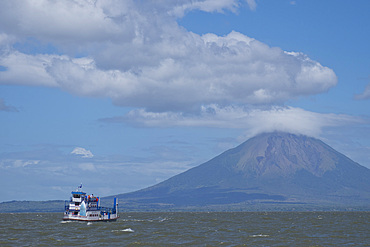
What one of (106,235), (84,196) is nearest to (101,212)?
(84,196)

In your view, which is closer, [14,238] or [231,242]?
[231,242]

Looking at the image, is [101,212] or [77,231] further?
[101,212]

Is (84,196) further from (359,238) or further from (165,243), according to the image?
(359,238)

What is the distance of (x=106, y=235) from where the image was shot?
418ft

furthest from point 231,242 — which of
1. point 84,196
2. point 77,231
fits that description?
point 84,196

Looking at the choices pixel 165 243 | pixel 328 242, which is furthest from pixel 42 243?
pixel 328 242

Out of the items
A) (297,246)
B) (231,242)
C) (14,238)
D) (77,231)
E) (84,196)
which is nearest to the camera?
(297,246)

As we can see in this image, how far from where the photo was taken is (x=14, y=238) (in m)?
122

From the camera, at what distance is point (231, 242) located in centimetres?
11212

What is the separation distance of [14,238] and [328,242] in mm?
63789

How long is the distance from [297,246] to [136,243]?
97.4ft

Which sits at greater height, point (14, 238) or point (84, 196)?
point (84, 196)

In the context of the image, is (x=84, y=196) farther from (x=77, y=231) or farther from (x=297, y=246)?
(x=297, y=246)

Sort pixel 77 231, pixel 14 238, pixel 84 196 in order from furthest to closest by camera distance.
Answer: pixel 84 196
pixel 77 231
pixel 14 238
